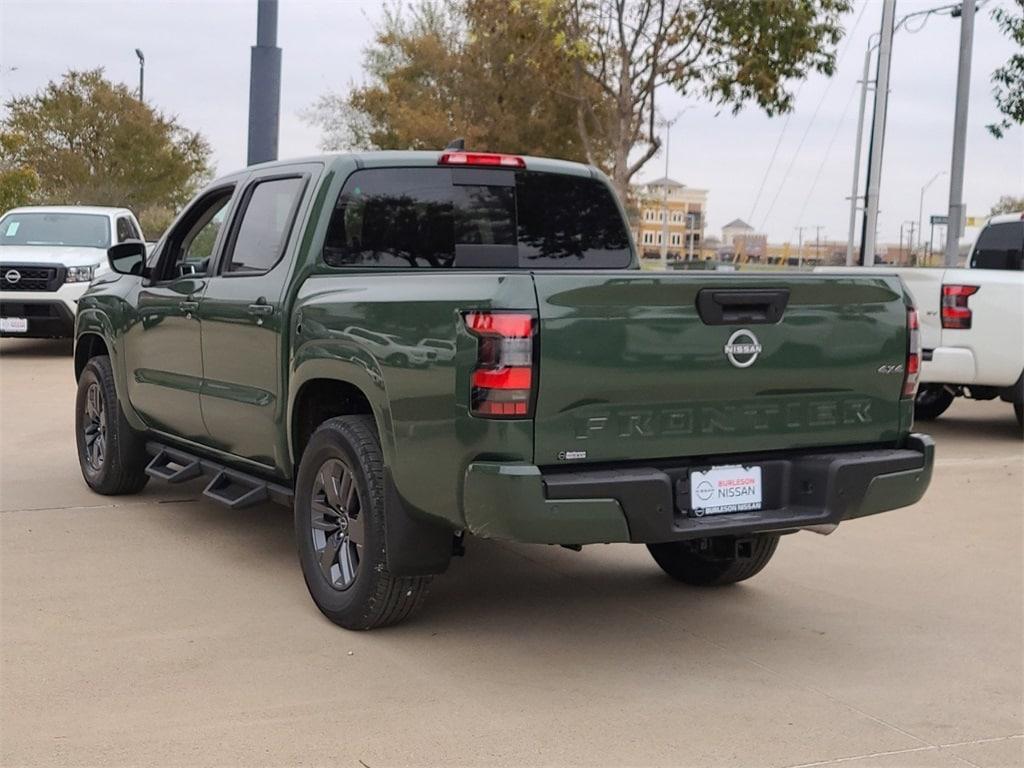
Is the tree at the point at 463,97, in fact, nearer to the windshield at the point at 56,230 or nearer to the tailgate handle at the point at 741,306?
the windshield at the point at 56,230

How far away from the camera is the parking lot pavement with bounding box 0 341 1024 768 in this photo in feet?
13.9

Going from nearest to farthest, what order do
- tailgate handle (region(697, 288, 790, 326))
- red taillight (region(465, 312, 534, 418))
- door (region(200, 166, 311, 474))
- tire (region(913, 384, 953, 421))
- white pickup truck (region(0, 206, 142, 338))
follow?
red taillight (region(465, 312, 534, 418))
tailgate handle (region(697, 288, 790, 326))
door (region(200, 166, 311, 474))
tire (region(913, 384, 953, 421))
white pickup truck (region(0, 206, 142, 338))

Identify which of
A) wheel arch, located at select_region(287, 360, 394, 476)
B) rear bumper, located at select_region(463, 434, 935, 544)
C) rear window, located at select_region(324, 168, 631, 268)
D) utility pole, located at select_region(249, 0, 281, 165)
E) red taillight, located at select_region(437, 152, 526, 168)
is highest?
Answer: utility pole, located at select_region(249, 0, 281, 165)

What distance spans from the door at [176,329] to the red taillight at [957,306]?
20.7 feet

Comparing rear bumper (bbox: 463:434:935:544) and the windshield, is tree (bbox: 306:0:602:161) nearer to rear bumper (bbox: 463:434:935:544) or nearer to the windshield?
the windshield

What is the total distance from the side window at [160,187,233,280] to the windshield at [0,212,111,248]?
1054 cm

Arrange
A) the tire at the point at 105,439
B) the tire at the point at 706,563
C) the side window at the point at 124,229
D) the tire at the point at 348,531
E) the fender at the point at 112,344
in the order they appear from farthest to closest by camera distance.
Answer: the side window at the point at 124,229, the tire at the point at 105,439, the fender at the point at 112,344, the tire at the point at 706,563, the tire at the point at 348,531

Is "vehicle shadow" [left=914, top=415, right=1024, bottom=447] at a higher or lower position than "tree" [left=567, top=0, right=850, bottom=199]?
lower

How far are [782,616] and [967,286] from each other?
19.2ft

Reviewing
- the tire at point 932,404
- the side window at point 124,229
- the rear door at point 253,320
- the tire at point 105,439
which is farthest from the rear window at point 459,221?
the side window at point 124,229

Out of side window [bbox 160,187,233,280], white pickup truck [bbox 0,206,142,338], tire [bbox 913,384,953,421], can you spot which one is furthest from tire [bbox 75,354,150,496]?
white pickup truck [bbox 0,206,142,338]

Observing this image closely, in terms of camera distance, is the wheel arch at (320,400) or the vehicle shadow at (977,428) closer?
the wheel arch at (320,400)

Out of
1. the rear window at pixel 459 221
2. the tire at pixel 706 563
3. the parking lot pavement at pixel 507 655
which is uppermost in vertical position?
the rear window at pixel 459 221

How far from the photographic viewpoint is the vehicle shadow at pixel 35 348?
17042 millimetres
